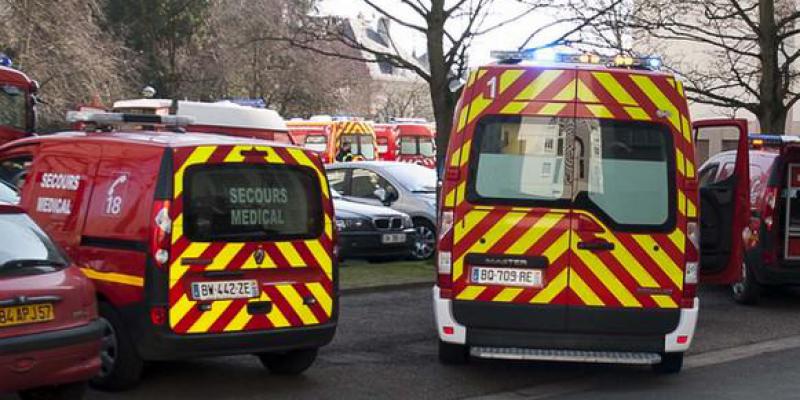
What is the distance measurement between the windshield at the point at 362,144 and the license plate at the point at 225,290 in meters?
27.2

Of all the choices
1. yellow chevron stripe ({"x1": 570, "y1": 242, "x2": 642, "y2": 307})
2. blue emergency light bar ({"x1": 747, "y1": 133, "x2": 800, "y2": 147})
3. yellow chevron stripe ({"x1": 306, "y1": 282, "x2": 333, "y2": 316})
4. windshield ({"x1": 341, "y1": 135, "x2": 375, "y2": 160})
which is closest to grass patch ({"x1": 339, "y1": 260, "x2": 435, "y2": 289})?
blue emergency light bar ({"x1": 747, "y1": 133, "x2": 800, "y2": 147})

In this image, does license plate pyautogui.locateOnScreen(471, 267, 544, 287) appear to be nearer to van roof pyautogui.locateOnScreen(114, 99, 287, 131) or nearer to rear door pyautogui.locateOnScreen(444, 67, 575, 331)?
rear door pyautogui.locateOnScreen(444, 67, 575, 331)

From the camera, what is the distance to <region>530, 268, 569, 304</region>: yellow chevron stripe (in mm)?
7887

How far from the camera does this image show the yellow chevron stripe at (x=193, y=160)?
23.8 feet

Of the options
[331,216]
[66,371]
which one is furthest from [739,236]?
[66,371]

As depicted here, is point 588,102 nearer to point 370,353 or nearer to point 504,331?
point 504,331

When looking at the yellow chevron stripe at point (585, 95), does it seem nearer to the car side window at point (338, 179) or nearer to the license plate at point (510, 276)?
the license plate at point (510, 276)

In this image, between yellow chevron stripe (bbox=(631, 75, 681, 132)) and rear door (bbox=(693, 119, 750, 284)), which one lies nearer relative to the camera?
yellow chevron stripe (bbox=(631, 75, 681, 132))

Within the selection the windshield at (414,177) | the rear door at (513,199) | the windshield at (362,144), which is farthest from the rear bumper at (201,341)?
the windshield at (362,144)

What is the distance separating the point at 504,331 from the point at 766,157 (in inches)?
234

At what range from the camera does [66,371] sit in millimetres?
6355

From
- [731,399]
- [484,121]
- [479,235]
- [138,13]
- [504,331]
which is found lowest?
[731,399]

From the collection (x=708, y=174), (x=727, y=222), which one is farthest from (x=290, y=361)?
(x=708, y=174)

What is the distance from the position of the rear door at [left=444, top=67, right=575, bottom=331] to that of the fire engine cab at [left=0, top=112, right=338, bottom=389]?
1033 millimetres
